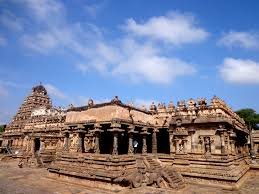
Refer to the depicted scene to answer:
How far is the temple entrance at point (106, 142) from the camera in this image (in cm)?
2392

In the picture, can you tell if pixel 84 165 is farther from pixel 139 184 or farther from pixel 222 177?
pixel 222 177

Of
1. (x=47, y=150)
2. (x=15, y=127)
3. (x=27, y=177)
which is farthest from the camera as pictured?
(x=15, y=127)

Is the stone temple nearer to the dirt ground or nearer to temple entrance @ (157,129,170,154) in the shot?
the dirt ground

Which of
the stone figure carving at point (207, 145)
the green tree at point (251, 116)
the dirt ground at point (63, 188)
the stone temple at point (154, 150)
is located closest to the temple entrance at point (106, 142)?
the stone temple at point (154, 150)

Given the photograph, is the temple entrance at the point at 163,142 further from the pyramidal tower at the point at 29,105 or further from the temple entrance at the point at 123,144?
the pyramidal tower at the point at 29,105

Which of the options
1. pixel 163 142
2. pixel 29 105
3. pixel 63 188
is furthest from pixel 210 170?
pixel 29 105

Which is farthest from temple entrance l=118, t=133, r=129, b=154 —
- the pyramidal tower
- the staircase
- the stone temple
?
the pyramidal tower

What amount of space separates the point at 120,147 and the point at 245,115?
Answer: 40.7 meters

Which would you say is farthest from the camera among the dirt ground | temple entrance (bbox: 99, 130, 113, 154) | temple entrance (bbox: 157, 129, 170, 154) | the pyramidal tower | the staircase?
the pyramidal tower

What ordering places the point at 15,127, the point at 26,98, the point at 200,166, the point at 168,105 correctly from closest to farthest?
1. the point at 200,166
2. the point at 168,105
3. the point at 15,127
4. the point at 26,98

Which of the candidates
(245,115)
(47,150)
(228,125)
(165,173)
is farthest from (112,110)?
(245,115)

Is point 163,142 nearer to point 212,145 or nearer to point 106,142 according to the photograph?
point 106,142

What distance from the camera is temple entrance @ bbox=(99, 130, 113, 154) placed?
23922 mm

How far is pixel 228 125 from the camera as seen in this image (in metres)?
19.3
